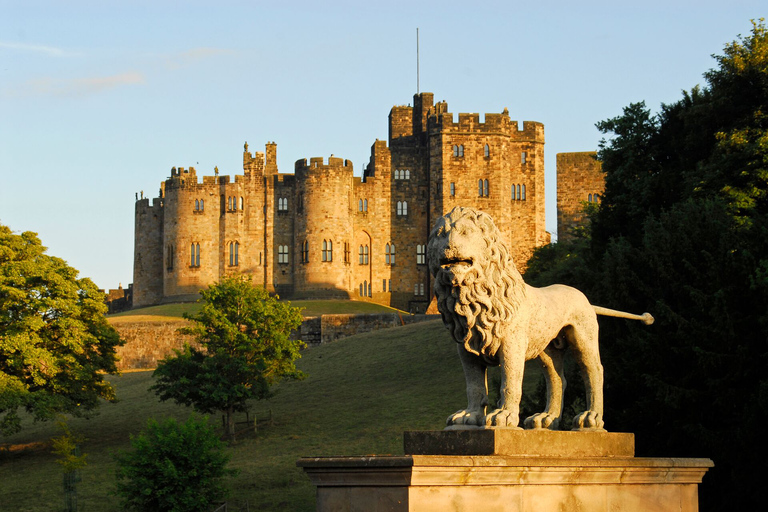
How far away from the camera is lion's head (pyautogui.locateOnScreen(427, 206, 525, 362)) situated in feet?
40.5

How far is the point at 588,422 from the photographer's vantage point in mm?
13367

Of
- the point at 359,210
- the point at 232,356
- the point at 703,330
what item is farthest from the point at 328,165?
the point at 703,330

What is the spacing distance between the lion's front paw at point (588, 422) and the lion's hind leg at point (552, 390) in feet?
0.78

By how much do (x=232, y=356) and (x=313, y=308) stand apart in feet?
117

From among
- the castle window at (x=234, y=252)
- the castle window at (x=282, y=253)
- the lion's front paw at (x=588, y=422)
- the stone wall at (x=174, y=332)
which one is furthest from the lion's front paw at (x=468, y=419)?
the castle window at (x=234, y=252)

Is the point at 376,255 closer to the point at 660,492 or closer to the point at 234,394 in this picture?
the point at 234,394

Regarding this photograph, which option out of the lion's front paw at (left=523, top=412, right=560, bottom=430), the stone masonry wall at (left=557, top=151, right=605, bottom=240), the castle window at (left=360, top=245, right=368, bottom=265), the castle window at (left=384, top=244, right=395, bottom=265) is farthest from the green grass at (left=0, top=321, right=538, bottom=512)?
the stone masonry wall at (left=557, top=151, right=605, bottom=240)

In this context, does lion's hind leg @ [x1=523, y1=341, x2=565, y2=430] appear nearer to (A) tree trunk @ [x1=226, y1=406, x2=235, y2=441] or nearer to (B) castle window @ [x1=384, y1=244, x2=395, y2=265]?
(A) tree trunk @ [x1=226, y1=406, x2=235, y2=441]

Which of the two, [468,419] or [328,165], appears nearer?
[468,419]

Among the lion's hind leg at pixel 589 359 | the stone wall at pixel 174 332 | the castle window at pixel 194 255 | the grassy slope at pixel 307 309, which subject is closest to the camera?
the lion's hind leg at pixel 589 359

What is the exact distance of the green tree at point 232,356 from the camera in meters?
50.0

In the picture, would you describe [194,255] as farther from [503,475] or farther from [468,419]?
[503,475]

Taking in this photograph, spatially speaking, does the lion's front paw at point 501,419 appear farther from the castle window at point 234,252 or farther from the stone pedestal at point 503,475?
the castle window at point 234,252

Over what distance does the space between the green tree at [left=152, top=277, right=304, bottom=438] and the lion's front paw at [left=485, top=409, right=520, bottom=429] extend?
3763 centimetres
